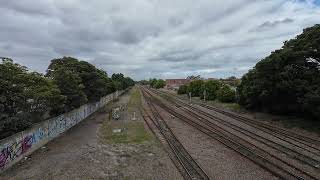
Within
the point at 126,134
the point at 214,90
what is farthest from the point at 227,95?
the point at 126,134

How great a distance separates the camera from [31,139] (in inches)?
973

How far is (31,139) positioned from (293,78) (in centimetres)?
2646

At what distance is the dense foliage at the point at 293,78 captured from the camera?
34.9 m

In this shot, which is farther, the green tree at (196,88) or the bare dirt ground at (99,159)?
the green tree at (196,88)

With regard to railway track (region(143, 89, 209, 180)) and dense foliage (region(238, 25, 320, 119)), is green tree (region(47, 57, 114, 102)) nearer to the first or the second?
railway track (region(143, 89, 209, 180))

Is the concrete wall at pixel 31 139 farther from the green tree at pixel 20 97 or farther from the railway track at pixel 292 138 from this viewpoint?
the railway track at pixel 292 138

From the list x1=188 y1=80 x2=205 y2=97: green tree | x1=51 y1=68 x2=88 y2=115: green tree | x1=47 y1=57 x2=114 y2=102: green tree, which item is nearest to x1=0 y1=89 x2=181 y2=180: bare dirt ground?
x1=51 y1=68 x2=88 y2=115: green tree

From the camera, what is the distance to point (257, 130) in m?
33.3

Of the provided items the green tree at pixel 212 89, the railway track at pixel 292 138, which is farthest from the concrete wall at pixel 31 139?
the green tree at pixel 212 89

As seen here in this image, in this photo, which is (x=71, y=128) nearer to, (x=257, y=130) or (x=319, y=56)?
(x=257, y=130)

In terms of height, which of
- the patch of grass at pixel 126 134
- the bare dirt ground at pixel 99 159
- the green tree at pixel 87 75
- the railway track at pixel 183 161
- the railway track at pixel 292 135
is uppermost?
the green tree at pixel 87 75

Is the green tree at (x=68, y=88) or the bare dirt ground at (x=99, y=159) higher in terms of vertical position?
the green tree at (x=68, y=88)

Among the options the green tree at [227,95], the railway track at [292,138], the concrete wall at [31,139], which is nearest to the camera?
the concrete wall at [31,139]

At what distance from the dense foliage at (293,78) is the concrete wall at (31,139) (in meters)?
22.3
